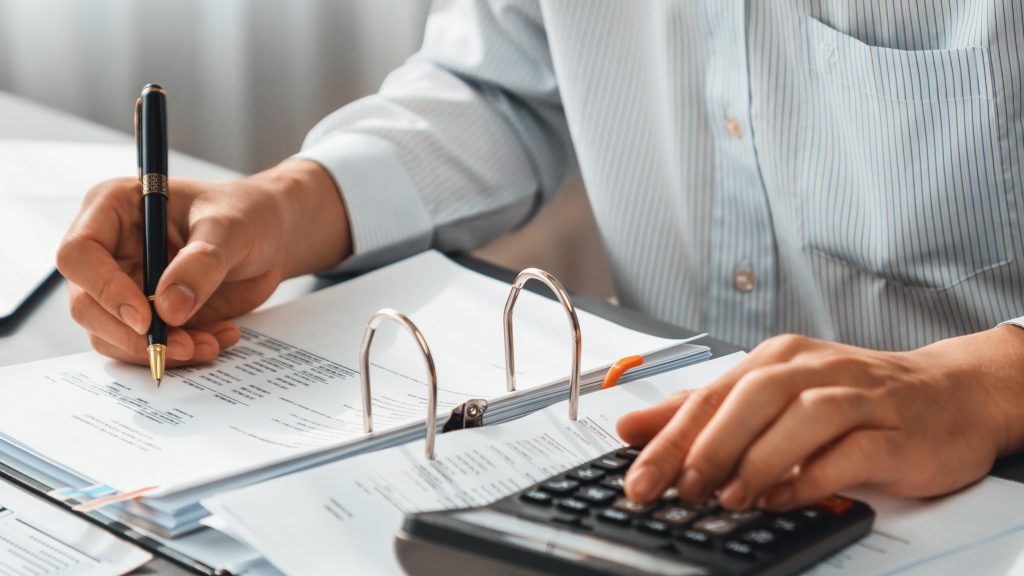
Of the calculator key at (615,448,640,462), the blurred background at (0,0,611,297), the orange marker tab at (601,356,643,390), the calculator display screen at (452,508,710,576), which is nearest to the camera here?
the calculator display screen at (452,508,710,576)

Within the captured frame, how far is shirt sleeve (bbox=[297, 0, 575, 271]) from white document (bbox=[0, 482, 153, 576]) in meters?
0.42

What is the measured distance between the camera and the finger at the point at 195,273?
688mm

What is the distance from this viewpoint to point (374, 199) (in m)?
0.92

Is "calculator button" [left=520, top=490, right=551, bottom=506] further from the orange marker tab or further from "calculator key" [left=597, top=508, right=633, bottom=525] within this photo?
the orange marker tab

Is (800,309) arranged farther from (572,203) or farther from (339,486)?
(572,203)

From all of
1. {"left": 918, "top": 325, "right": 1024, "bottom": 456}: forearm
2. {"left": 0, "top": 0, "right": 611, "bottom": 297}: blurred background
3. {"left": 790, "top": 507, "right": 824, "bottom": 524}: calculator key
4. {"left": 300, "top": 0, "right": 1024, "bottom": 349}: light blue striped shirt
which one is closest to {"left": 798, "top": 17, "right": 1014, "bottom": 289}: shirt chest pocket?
{"left": 300, "top": 0, "right": 1024, "bottom": 349}: light blue striped shirt

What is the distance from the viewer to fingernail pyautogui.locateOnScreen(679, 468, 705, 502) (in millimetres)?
452

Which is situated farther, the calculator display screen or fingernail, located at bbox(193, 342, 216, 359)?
fingernail, located at bbox(193, 342, 216, 359)

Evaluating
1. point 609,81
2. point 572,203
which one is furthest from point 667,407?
point 572,203

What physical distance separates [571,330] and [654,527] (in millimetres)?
198

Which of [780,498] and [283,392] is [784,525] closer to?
[780,498]

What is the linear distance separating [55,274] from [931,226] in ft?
2.33

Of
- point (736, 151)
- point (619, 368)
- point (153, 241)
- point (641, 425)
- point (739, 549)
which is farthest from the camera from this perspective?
point (736, 151)

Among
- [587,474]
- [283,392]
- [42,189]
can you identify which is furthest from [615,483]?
[42,189]
